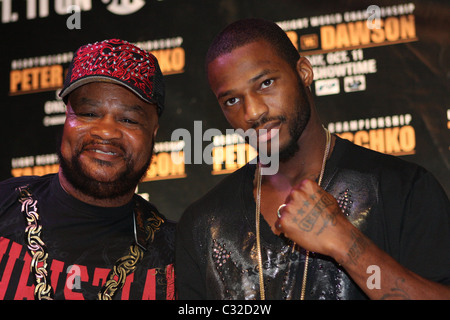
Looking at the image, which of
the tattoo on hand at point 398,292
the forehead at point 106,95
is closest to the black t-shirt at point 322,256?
the tattoo on hand at point 398,292

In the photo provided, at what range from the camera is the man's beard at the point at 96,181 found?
202cm

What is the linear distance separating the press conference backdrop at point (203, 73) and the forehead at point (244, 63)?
993 millimetres

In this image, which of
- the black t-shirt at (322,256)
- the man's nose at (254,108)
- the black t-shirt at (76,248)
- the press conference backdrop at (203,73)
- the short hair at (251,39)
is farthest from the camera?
the press conference backdrop at (203,73)

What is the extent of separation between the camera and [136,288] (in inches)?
76.6

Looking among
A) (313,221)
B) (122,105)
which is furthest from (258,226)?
(122,105)

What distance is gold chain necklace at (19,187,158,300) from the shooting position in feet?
6.10

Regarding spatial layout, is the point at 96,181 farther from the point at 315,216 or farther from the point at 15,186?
the point at 315,216

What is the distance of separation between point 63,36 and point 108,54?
121 centimetres

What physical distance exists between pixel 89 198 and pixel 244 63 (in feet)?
2.56

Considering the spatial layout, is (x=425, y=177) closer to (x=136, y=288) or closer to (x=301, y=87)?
(x=301, y=87)

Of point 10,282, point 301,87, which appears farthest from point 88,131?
point 301,87

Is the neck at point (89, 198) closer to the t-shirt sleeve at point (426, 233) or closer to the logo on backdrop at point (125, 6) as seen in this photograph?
the t-shirt sleeve at point (426, 233)

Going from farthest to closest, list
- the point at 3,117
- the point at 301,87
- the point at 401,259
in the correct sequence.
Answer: the point at 3,117 → the point at 301,87 → the point at 401,259

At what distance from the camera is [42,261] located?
1.90m
